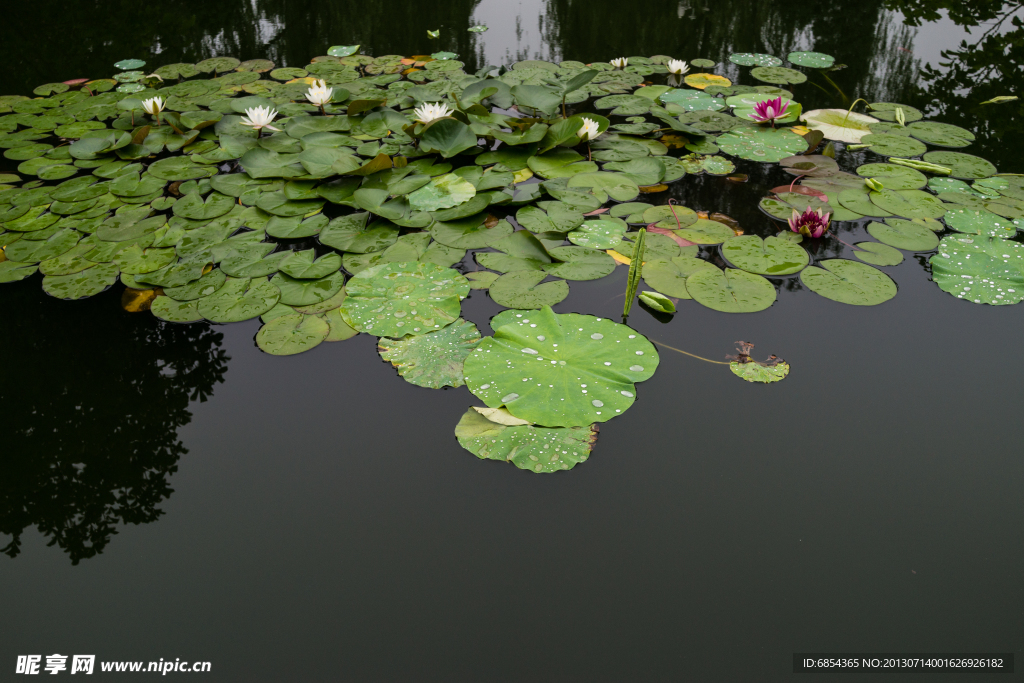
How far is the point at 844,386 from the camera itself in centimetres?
211

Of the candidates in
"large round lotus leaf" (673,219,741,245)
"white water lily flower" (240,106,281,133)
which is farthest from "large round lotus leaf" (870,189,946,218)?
"white water lily flower" (240,106,281,133)

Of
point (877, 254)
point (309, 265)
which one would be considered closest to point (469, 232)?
point (309, 265)

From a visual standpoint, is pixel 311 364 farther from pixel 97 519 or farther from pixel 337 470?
A: pixel 97 519

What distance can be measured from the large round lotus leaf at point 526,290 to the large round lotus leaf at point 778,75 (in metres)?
3.06

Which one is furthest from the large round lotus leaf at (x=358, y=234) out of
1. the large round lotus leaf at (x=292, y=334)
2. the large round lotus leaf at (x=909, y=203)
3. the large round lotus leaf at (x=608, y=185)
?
the large round lotus leaf at (x=909, y=203)

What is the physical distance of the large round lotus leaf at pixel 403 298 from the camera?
2.36 metres

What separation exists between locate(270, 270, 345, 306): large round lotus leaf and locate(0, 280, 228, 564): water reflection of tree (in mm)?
329

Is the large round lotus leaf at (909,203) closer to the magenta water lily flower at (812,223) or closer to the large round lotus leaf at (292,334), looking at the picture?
the magenta water lily flower at (812,223)

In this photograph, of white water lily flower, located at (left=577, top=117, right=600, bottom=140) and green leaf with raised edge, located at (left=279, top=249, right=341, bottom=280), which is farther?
white water lily flower, located at (left=577, top=117, right=600, bottom=140)

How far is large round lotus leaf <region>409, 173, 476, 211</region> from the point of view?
3.00 m

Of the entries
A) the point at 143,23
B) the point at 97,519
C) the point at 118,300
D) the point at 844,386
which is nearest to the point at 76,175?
the point at 118,300

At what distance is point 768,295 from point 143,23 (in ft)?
20.6

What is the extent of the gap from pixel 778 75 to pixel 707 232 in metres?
2.51

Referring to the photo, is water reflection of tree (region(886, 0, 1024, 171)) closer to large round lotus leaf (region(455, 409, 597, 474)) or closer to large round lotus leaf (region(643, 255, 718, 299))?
large round lotus leaf (region(643, 255, 718, 299))
